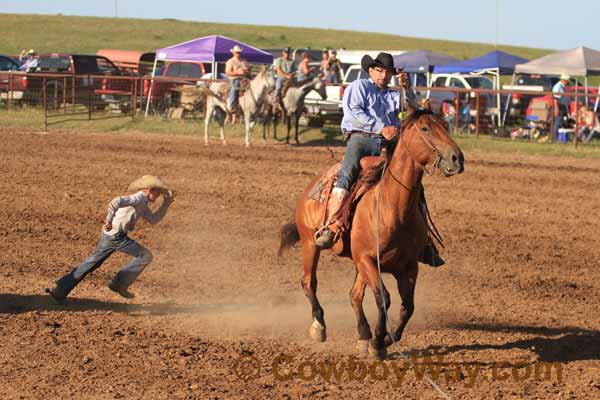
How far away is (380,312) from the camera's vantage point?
6812mm

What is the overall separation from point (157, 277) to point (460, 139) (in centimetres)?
1416

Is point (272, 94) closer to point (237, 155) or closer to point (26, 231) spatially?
point (237, 155)

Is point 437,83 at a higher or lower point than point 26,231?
higher

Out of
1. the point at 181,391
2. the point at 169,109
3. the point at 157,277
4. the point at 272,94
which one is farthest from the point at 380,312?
the point at 169,109

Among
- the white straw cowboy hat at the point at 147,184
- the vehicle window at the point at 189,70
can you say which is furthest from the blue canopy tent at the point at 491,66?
the white straw cowboy hat at the point at 147,184

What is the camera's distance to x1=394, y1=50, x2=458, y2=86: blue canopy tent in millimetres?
29703

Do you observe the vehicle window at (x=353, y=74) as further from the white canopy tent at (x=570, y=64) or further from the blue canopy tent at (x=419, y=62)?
the white canopy tent at (x=570, y=64)

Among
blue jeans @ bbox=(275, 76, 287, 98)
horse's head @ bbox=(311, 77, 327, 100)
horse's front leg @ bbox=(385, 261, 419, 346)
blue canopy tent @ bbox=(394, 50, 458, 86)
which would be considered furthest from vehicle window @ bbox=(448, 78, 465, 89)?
horse's front leg @ bbox=(385, 261, 419, 346)

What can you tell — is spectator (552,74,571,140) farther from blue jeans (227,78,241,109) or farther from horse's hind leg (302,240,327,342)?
horse's hind leg (302,240,327,342)

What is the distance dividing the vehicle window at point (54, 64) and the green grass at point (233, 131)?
21.0 feet

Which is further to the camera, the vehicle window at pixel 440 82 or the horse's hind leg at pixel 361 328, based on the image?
the vehicle window at pixel 440 82

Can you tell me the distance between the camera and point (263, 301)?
893 centimetres

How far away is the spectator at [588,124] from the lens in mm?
22484

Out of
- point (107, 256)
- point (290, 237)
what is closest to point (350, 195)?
point (290, 237)
